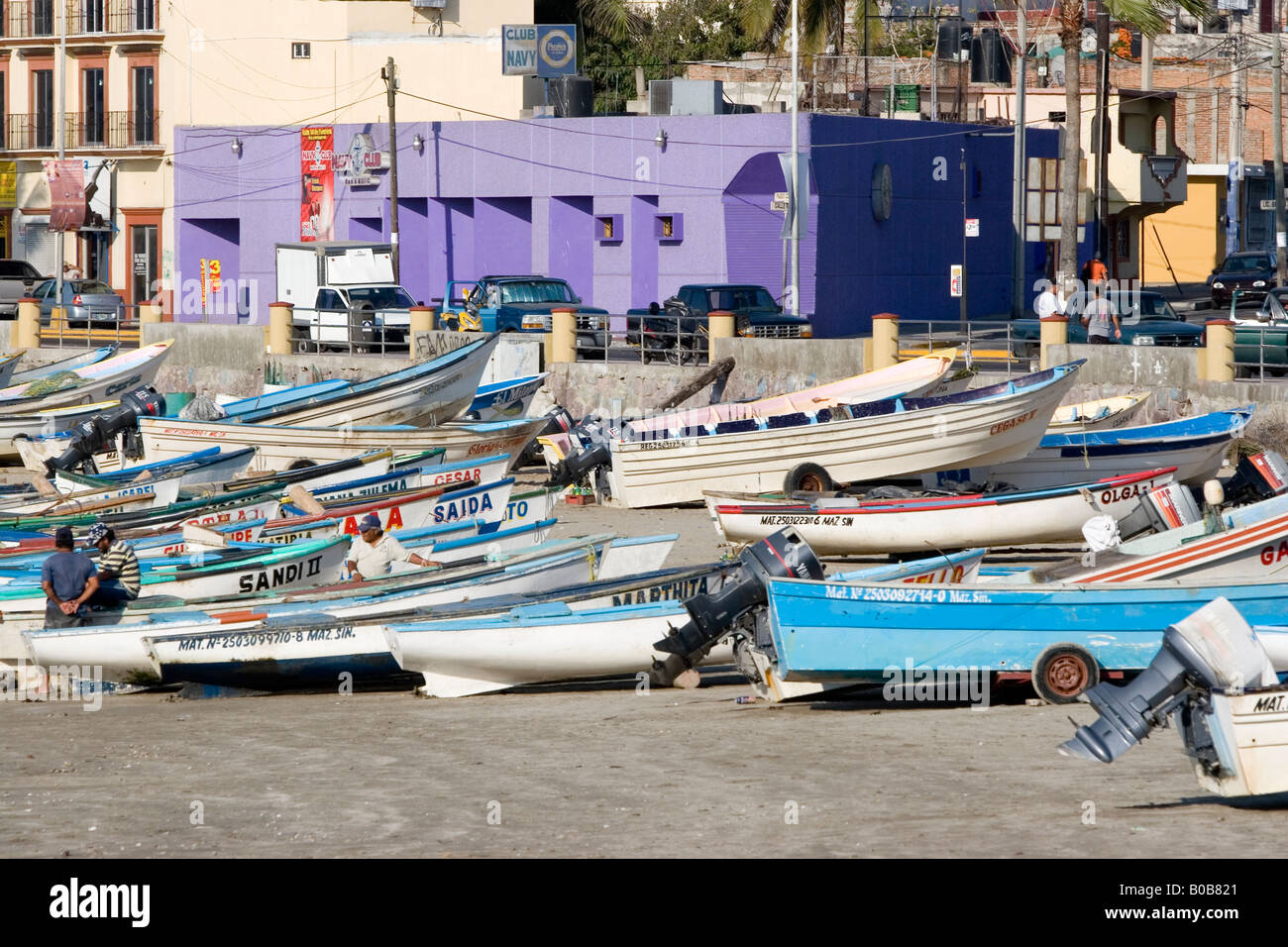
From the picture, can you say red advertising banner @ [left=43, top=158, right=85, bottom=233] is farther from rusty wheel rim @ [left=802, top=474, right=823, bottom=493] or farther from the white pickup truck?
rusty wheel rim @ [left=802, top=474, right=823, bottom=493]

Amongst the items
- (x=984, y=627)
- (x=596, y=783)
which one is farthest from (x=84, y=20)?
(x=596, y=783)

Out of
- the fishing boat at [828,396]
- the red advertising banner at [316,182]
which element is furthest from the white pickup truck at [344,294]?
the fishing boat at [828,396]

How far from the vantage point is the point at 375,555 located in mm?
17203

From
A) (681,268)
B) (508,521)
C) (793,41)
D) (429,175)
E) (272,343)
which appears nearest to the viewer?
(508,521)

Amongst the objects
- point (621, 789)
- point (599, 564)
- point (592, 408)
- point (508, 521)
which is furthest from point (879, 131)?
point (621, 789)

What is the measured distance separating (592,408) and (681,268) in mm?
13690

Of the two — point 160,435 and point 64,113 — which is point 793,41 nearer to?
point 160,435

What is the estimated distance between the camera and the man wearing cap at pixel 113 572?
51.9 feet

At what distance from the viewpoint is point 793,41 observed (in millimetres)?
40281

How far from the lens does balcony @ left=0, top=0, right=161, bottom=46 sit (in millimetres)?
56250

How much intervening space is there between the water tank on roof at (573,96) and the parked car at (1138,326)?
17.9 metres

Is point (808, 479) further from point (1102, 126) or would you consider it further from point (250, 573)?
point (1102, 126)

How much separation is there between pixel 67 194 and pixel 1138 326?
37080 millimetres

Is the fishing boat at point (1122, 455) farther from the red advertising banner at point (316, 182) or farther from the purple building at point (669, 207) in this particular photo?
the red advertising banner at point (316, 182)
